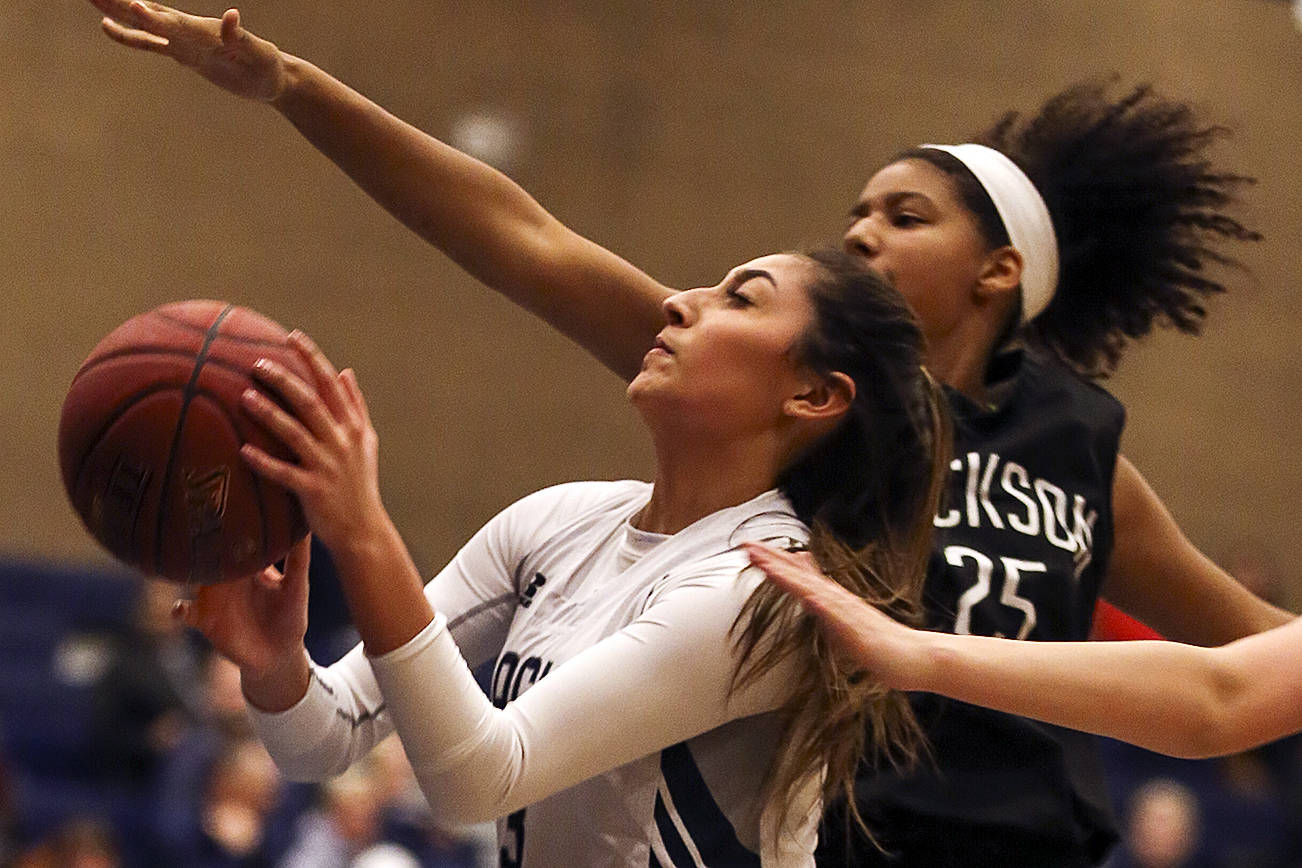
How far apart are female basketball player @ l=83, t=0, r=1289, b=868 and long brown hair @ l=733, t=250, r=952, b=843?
0.25 m

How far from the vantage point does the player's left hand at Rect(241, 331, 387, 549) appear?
1.70m

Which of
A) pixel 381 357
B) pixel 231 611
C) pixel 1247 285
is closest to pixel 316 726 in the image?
pixel 231 611

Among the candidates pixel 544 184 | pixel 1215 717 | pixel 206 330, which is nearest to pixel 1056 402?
pixel 1215 717

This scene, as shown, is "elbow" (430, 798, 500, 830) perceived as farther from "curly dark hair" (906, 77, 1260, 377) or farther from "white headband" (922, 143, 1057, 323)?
"curly dark hair" (906, 77, 1260, 377)

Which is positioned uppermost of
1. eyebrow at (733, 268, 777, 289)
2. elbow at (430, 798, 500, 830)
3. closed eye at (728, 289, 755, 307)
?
eyebrow at (733, 268, 777, 289)

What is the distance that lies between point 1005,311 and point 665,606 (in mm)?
1089

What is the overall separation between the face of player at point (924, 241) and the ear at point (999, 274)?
0.05ft

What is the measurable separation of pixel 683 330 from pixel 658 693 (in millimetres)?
478

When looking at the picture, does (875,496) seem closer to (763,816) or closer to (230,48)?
(763,816)

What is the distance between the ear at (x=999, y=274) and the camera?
267cm

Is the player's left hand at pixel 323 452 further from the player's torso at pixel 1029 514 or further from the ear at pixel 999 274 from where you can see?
the ear at pixel 999 274

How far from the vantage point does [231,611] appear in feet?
6.67

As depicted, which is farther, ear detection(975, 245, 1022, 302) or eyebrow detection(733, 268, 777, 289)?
ear detection(975, 245, 1022, 302)

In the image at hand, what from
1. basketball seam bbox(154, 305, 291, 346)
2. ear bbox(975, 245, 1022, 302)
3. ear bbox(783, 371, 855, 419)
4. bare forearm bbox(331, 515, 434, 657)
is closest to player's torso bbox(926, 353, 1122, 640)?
ear bbox(975, 245, 1022, 302)
